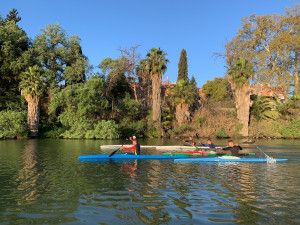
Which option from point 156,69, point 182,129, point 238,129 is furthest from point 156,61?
point 238,129

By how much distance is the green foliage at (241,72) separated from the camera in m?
42.1

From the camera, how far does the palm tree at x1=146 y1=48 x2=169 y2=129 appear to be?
141ft

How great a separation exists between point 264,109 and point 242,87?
21.9 ft

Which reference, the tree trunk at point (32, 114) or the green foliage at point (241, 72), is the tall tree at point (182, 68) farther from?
the tree trunk at point (32, 114)

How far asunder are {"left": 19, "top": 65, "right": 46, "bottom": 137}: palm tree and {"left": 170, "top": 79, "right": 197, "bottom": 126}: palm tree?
67.1ft

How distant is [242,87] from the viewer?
43438 millimetres

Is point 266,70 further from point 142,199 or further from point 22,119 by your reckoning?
point 142,199

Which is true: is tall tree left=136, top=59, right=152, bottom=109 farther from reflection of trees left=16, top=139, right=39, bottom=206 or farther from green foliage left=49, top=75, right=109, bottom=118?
reflection of trees left=16, top=139, right=39, bottom=206

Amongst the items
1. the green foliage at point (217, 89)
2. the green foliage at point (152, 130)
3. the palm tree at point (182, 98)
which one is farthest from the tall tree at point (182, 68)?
the green foliage at point (152, 130)

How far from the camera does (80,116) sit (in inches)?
→ 1596

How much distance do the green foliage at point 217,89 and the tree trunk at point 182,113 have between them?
13.6 meters

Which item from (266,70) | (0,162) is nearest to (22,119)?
(0,162)

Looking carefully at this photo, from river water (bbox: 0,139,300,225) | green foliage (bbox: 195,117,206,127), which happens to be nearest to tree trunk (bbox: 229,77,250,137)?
green foliage (bbox: 195,117,206,127)

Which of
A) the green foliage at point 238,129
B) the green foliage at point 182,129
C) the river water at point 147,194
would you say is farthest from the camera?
the green foliage at point 238,129
